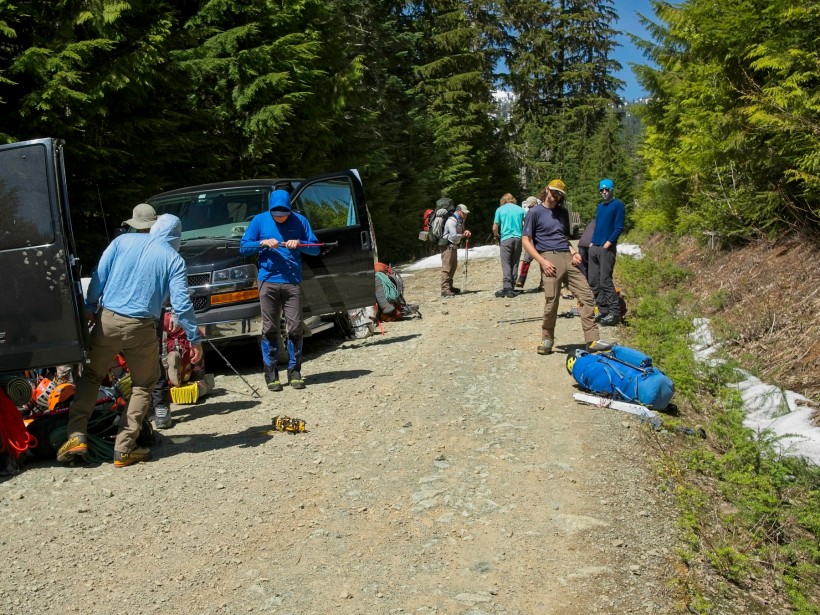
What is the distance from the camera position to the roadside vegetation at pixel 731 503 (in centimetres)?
479

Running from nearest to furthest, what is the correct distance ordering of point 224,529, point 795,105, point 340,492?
point 224,529
point 340,492
point 795,105

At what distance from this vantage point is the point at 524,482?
593 centimetres

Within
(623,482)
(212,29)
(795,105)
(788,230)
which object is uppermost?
(212,29)

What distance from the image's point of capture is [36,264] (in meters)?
6.20

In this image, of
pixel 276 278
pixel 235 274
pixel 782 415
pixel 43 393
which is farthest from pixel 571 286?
pixel 43 393

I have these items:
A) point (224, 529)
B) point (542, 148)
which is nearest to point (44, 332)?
point (224, 529)

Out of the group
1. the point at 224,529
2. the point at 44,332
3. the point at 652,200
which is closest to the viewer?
the point at 224,529

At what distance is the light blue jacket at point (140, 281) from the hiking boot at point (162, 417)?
1442mm

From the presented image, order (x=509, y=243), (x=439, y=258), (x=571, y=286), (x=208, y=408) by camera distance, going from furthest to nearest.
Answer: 1. (x=439, y=258)
2. (x=509, y=243)
3. (x=571, y=286)
4. (x=208, y=408)

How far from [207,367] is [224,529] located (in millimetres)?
5105

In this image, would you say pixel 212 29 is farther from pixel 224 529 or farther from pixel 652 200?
pixel 224 529

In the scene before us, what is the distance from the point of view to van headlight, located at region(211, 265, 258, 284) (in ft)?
29.8

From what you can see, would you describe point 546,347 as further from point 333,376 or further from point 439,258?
point 439,258

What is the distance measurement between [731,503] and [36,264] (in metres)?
5.70
